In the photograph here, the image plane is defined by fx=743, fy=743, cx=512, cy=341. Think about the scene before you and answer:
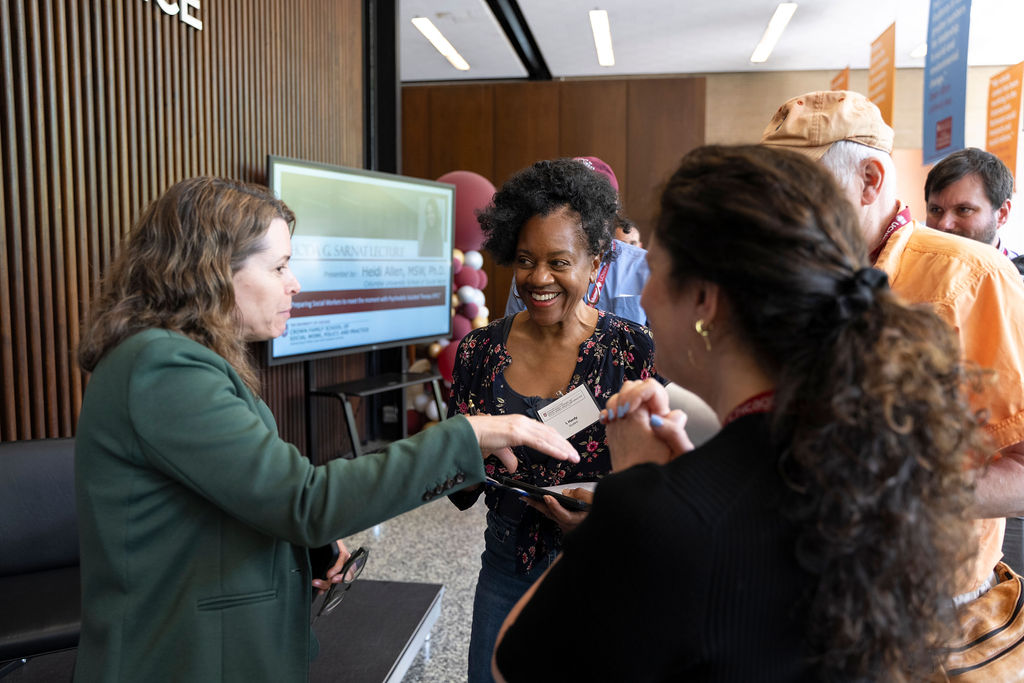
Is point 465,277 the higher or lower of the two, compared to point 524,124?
lower

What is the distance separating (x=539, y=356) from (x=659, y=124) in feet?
24.7

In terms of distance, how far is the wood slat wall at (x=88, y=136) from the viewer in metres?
2.72

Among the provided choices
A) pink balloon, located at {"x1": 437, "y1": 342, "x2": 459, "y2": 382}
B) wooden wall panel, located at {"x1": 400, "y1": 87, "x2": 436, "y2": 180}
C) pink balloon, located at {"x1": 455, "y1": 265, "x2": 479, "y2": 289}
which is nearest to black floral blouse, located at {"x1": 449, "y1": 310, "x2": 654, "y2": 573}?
pink balloon, located at {"x1": 437, "y1": 342, "x2": 459, "y2": 382}

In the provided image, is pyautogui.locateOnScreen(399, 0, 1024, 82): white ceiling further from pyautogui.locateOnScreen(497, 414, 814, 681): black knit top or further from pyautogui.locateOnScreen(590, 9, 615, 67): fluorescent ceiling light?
pyautogui.locateOnScreen(497, 414, 814, 681): black knit top

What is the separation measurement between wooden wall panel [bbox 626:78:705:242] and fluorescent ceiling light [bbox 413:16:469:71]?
2.21 m

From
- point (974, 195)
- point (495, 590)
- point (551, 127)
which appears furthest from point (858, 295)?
point (551, 127)

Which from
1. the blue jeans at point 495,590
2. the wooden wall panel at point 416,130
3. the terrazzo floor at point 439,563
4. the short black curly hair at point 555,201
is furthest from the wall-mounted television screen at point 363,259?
the wooden wall panel at point 416,130

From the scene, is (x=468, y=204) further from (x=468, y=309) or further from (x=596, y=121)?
(x=596, y=121)

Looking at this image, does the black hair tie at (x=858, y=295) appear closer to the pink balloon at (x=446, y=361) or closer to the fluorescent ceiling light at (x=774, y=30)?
the pink balloon at (x=446, y=361)

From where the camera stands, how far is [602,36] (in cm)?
844

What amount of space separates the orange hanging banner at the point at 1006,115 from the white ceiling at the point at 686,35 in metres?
2.79

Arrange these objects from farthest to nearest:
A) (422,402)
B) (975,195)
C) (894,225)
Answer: (422,402)
(975,195)
(894,225)

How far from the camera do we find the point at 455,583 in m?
3.53

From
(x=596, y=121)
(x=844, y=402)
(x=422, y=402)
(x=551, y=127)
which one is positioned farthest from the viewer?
(x=551, y=127)
